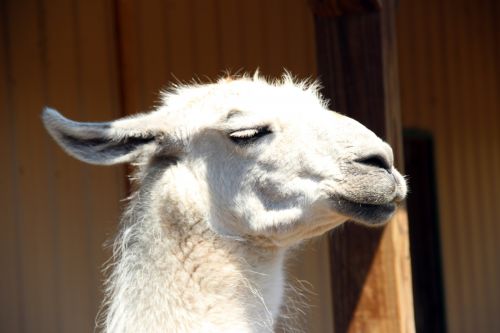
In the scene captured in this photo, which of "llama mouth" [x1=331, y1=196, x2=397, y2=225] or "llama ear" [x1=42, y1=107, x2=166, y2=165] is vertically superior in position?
"llama ear" [x1=42, y1=107, x2=166, y2=165]

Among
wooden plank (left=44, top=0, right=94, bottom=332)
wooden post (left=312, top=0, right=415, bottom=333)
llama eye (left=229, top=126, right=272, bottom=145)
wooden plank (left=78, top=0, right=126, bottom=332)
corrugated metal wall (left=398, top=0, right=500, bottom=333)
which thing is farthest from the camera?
corrugated metal wall (left=398, top=0, right=500, bottom=333)

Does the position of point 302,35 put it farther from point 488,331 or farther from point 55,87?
point 488,331

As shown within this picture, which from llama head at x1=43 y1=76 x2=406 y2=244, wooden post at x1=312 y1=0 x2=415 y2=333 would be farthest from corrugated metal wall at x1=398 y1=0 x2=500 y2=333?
llama head at x1=43 y1=76 x2=406 y2=244

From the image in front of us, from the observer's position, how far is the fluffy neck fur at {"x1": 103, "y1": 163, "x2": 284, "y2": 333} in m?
3.38

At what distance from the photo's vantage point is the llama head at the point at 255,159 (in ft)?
11.0

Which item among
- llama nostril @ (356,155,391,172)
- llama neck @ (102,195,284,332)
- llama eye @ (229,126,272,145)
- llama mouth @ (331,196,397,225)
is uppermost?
llama eye @ (229,126,272,145)

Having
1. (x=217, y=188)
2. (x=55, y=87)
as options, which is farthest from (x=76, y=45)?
(x=217, y=188)

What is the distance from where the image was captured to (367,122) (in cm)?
448

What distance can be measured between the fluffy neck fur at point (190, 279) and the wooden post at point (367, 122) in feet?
3.23

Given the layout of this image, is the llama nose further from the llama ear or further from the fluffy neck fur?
the llama ear

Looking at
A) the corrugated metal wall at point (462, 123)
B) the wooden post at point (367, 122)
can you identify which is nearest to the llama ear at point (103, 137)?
the wooden post at point (367, 122)

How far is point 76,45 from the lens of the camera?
636cm

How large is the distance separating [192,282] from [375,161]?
0.70 metres

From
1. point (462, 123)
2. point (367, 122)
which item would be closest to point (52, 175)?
point (367, 122)
